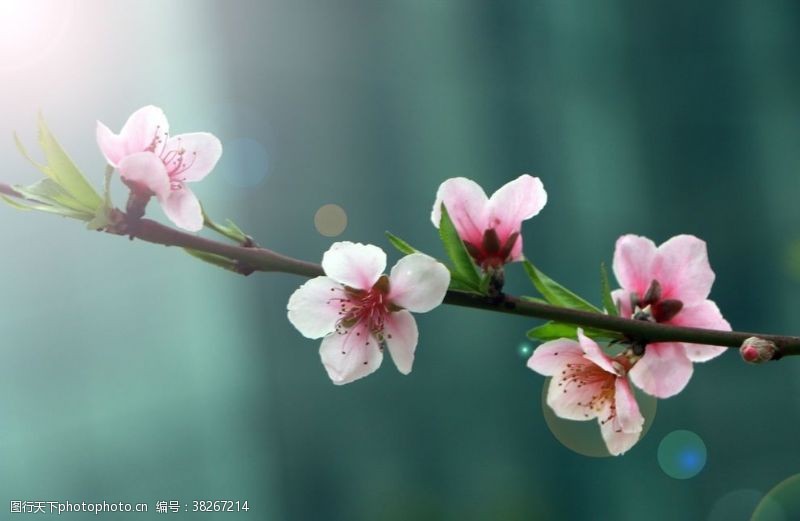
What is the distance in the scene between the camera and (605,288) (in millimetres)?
668

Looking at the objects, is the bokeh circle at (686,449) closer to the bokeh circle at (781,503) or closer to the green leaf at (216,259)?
the bokeh circle at (781,503)

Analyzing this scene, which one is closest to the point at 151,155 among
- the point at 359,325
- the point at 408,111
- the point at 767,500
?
the point at 359,325

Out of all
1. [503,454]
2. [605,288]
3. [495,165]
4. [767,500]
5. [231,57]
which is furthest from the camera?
[231,57]

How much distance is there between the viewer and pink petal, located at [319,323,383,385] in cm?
74

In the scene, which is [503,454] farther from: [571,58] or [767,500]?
[571,58]

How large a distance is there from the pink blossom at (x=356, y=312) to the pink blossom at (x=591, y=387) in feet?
0.44

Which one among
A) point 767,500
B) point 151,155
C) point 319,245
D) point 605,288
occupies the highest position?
point 319,245

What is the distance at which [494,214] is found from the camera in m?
0.75

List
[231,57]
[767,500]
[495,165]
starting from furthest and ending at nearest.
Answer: [231,57], [495,165], [767,500]

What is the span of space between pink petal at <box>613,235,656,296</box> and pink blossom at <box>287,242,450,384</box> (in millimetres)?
237

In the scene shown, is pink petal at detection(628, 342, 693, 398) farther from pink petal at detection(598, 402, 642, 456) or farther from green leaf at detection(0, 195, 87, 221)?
green leaf at detection(0, 195, 87, 221)

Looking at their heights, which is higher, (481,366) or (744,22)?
(744,22)

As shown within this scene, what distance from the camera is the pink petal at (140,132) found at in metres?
0.74

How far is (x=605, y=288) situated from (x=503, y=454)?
680cm
